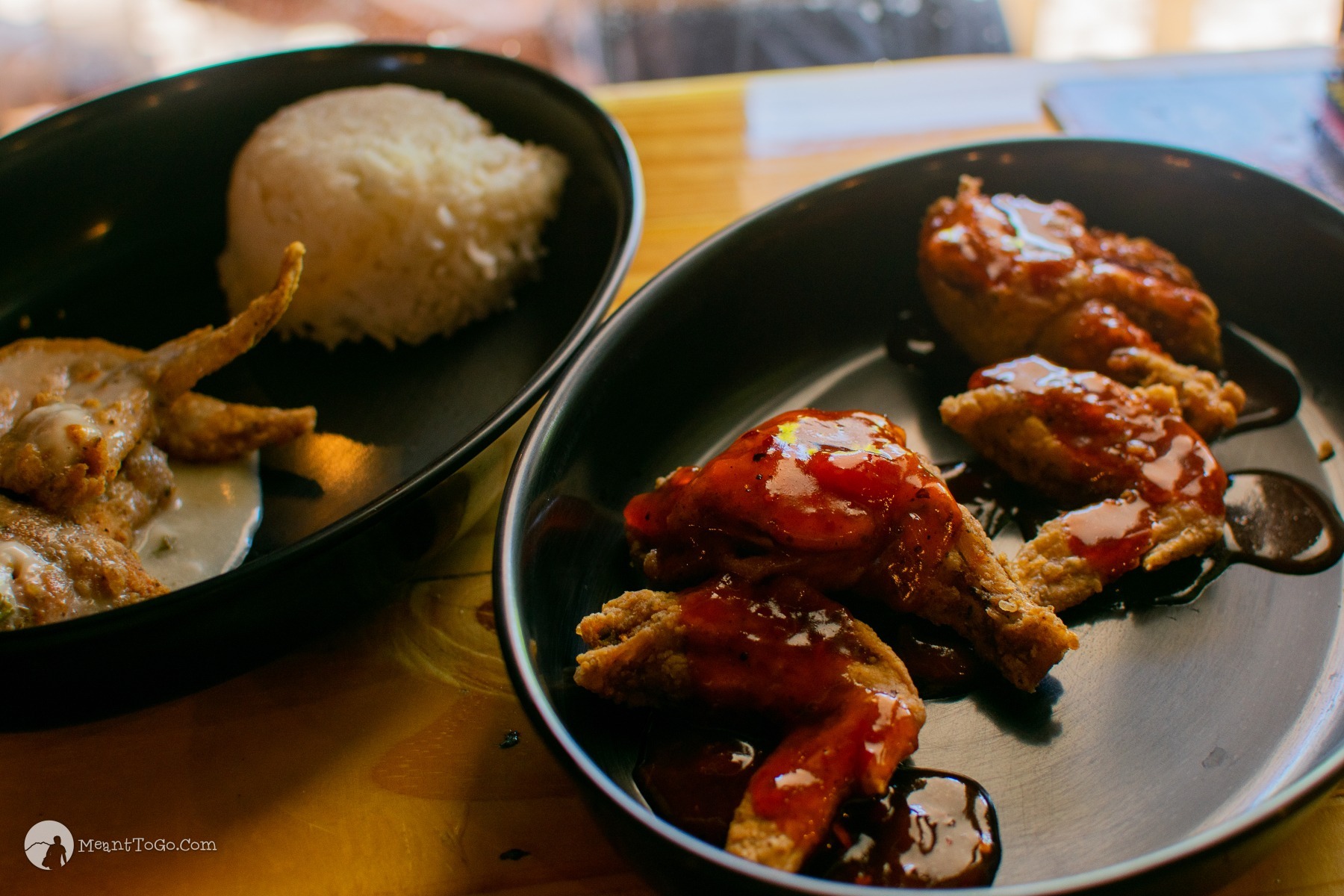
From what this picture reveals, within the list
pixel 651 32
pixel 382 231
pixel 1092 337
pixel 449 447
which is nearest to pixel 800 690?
pixel 449 447

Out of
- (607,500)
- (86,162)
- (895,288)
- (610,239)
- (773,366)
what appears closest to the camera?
(607,500)

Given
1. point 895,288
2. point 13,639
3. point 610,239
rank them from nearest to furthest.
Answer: point 13,639 < point 895,288 < point 610,239

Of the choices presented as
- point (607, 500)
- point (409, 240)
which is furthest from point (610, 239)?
point (607, 500)

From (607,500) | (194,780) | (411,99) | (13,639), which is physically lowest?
(194,780)

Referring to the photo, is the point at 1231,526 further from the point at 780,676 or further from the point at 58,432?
the point at 58,432

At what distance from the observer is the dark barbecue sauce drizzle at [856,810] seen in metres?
1.00

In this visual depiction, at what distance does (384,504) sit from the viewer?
1.22 metres

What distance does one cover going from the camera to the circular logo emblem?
1.18 meters

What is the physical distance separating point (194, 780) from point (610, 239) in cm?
121

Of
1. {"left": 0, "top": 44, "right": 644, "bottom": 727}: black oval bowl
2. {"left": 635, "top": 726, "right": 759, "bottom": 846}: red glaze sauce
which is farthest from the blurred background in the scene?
{"left": 635, "top": 726, "right": 759, "bottom": 846}: red glaze sauce

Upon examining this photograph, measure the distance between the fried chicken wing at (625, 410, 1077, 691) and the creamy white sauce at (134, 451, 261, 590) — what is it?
27.2 inches

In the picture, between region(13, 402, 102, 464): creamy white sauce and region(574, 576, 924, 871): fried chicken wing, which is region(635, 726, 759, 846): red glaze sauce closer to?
region(574, 576, 924, 871): fried chicken wing

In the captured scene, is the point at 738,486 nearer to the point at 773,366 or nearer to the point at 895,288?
the point at 773,366

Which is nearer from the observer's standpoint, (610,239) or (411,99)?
(610,239)
